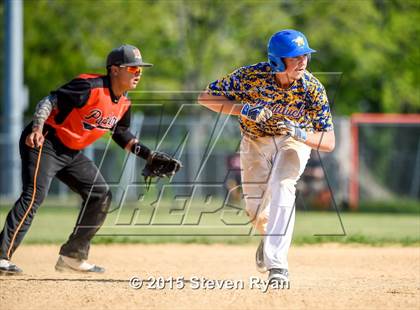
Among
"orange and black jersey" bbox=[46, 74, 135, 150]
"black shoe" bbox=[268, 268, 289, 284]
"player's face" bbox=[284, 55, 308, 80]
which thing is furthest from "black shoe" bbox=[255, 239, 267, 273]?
"orange and black jersey" bbox=[46, 74, 135, 150]

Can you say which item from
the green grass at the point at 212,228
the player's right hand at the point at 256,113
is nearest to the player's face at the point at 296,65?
the player's right hand at the point at 256,113

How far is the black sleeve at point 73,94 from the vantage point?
25.8 ft

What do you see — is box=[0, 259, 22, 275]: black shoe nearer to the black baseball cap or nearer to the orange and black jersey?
the orange and black jersey

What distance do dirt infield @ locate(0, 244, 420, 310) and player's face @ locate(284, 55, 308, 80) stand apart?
1.90m

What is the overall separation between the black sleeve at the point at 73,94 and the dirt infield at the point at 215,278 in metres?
1.68

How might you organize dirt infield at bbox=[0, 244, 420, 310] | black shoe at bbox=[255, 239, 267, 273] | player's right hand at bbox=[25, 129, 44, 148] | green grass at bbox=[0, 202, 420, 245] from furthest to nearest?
1. green grass at bbox=[0, 202, 420, 245]
2. black shoe at bbox=[255, 239, 267, 273]
3. player's right hand at bbox=[25, 129, 44, 148]
4. dirt infield at bbox=[0, 244, 420, 310]

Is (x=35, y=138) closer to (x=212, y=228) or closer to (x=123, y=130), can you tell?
(x=123, y=130)

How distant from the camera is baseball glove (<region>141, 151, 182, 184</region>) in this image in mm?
8555

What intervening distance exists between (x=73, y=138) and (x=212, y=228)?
7091mm

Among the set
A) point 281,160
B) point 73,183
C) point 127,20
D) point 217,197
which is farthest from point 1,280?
point 127,20

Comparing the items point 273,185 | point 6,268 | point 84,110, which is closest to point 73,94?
point 84,110

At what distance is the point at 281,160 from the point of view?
7527 mm

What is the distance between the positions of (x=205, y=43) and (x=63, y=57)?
462 centimetres

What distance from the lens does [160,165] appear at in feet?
28.3
